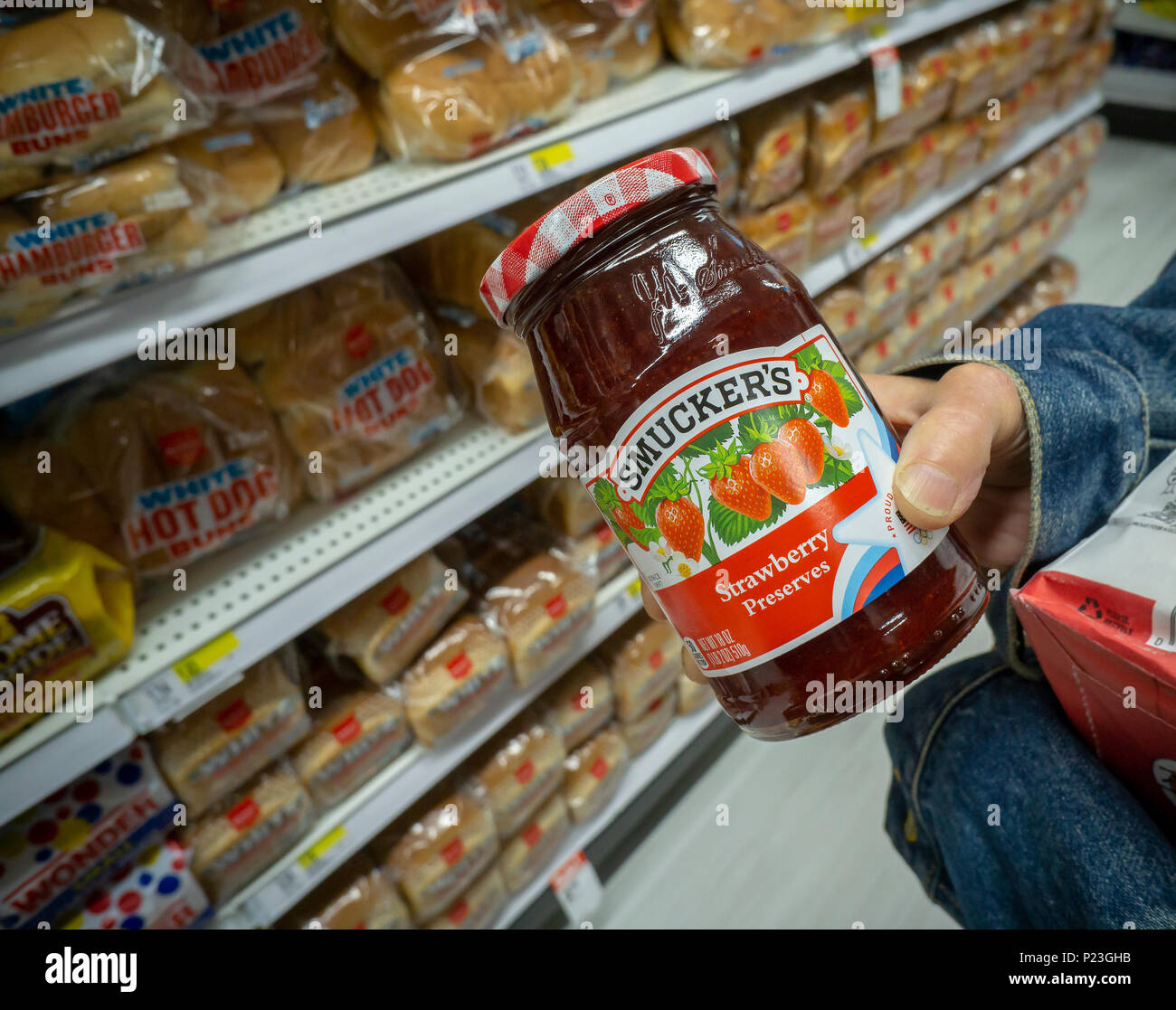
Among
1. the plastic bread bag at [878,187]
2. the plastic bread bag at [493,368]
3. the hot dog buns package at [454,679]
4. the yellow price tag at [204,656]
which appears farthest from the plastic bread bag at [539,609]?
the plastic bread bag at [878,187]

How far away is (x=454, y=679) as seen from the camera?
1.38m

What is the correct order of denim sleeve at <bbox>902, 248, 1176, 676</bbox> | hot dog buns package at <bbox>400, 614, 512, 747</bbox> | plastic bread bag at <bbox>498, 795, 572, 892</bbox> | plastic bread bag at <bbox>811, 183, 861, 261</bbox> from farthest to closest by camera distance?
plastic bread bag at <bbox>811, 183, 861, 261</bbox> < plastic bread bag at <bbox>498, 795, 572, 892</bbox> < hot dog buns package at <bbox>400, 614, 512, 747</bbox> < denim sleeve at <bbox>902, 248, 1176, 676</bbox>

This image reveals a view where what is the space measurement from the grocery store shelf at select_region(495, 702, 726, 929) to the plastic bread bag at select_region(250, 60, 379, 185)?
4.54ft

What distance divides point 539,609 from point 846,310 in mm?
1216

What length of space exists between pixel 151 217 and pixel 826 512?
31.4 inches

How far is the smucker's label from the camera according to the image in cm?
63

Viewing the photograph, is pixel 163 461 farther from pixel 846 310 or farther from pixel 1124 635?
pixel 846 310

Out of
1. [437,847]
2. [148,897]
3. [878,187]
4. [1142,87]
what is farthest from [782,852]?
[1142,87]

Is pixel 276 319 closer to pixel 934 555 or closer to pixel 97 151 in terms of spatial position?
pixel 97 151

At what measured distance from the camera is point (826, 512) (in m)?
0.63

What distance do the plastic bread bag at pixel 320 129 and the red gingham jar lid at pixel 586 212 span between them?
0.62m

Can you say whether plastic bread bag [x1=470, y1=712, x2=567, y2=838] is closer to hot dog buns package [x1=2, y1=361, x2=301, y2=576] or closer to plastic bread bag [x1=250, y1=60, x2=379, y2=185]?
hot dog buns package [x1=2, y1=361, x2=301, y2=576]

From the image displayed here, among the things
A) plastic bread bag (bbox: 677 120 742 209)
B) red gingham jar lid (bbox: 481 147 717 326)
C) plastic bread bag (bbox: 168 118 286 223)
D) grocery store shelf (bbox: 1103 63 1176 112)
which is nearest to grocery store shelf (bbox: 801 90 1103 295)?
plastic bread bag (bbox: 677 120 742 209)
